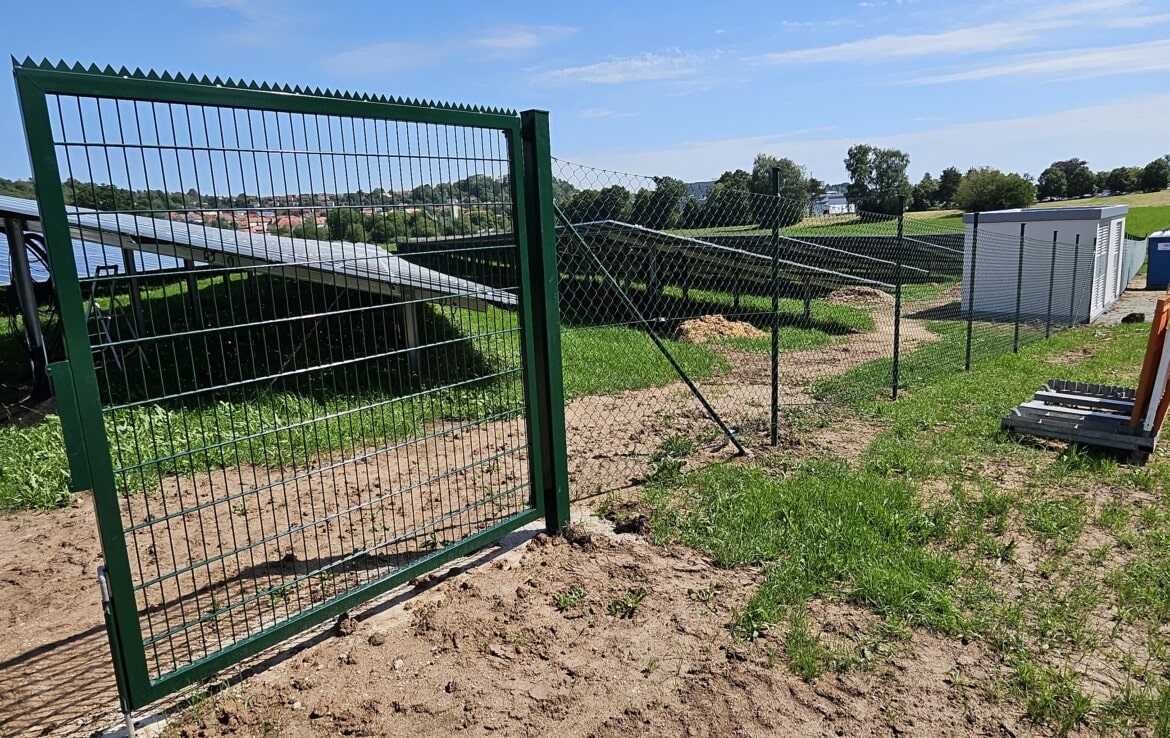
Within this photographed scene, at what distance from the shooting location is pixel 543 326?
4070mm

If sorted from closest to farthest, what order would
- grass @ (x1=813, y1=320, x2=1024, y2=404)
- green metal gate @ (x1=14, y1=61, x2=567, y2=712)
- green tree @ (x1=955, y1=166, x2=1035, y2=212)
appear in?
1. green metal gate @ (x1=14, y1=61, x2=567, y2=712)
2. grass @ (x1=813, y1=320, x2=1024, y2=404)
3. green tree @ (x1=955, y1=166, x2=1035, y2=212)

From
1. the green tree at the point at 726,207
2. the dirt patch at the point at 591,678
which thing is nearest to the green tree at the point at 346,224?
the dirt patch at the point at 591,678

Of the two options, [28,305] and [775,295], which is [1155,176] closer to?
[775,295]

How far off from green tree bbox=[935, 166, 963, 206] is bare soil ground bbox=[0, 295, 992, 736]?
58.4 metres

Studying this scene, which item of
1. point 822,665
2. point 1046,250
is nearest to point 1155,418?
point 822,665

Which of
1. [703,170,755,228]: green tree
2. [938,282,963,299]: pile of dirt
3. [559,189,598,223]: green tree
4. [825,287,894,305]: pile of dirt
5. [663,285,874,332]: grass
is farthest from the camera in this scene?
[938,282,963,299]: pile of dirt

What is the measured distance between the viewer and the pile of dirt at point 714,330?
1178 cm

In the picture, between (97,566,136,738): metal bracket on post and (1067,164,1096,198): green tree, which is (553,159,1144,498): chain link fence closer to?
(97,566,136,738): metal bracket on post

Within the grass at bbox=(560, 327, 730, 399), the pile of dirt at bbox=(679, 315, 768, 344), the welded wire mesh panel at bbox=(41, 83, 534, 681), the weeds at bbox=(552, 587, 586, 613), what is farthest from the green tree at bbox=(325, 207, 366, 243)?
the pile of dirt at bbox=(679, 315, 768, 344)

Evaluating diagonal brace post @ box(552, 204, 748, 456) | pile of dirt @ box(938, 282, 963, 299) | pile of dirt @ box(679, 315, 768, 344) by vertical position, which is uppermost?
diagonal brace post @ box(552, 204, 748, 456)

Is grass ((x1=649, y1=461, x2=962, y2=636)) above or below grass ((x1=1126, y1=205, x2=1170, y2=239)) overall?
below

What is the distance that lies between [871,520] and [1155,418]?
2850 mm

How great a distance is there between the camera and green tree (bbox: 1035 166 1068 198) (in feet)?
208

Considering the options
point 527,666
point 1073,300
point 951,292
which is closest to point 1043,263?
point 1073,300
